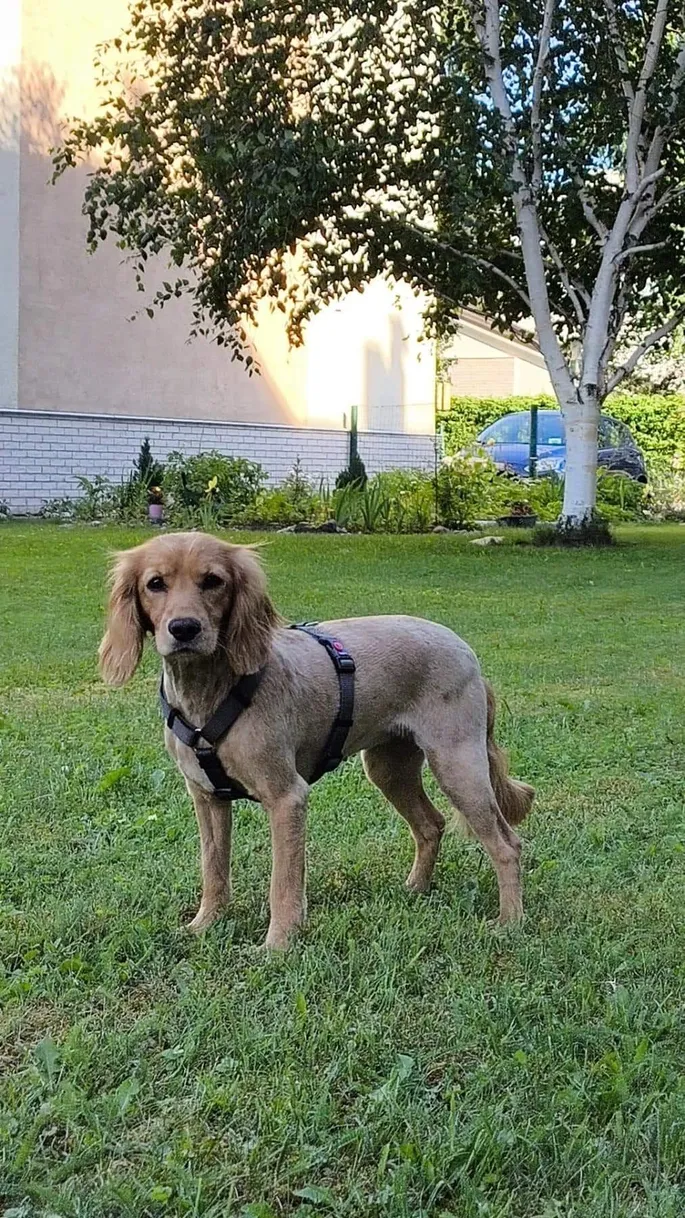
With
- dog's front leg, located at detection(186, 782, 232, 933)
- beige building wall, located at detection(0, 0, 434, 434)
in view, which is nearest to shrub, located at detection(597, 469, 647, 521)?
beige building wall, located at detection(0, 0, 434, 434)

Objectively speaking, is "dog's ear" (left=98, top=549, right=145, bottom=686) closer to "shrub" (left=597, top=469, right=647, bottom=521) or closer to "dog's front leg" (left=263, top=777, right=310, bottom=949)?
"dog's front leg" (left=263, top=777, right=310, bottom=949)

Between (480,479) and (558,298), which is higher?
(558,298)

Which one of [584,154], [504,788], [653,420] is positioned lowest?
[504,788]

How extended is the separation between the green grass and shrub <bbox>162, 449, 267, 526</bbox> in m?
14.3

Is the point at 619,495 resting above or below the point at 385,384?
below

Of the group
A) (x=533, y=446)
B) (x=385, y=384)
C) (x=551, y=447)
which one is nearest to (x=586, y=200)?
(x=533, y=446)

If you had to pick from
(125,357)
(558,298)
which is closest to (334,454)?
(125,357)

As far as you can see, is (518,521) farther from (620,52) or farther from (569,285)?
(620,52)

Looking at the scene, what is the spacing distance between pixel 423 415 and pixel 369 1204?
2997 cm

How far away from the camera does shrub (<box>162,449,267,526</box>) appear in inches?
792

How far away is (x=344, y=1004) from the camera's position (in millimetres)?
2990

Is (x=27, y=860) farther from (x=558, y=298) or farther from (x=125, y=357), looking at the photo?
(x=125, y=357)

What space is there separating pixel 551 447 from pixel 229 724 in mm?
22688

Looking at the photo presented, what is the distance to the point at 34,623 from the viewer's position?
8.96 meters
